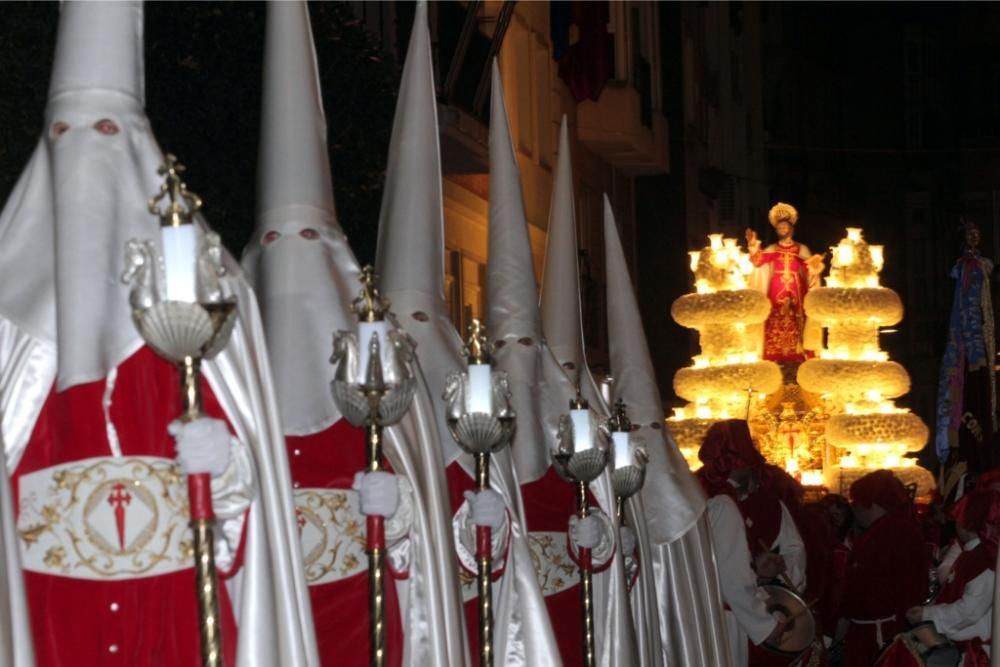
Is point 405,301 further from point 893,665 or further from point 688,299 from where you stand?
point 688,299

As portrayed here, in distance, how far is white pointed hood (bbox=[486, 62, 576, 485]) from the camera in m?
9.72

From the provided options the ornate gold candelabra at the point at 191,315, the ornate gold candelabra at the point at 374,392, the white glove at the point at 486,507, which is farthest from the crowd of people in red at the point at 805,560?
the ornate gold candelabra at the point at 191,315

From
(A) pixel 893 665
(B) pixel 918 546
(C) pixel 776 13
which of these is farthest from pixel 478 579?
(C) pixel 776 13

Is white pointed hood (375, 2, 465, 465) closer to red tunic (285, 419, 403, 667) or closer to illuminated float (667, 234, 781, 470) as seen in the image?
red tunic (285, 419, 403, 667)

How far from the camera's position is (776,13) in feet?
140

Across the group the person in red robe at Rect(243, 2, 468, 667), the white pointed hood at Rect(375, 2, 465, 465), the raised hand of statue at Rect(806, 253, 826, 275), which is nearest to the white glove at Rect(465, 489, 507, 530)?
the person in red robe at Rect(243, 2, 468, 667)

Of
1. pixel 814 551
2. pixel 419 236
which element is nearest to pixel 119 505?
pixel 419 236

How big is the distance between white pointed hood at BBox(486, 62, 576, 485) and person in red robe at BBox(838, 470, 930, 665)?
3703 mm

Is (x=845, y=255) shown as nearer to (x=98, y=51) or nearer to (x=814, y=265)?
(x=814, y=265)

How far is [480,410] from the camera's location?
25.1 ft

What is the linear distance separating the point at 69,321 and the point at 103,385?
0.20 meters

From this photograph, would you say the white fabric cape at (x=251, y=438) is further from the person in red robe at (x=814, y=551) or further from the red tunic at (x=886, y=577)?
the red tunic at (x=886, y=577)

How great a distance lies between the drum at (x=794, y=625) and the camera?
12.3 meters

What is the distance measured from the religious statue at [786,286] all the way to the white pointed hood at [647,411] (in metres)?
11.6
